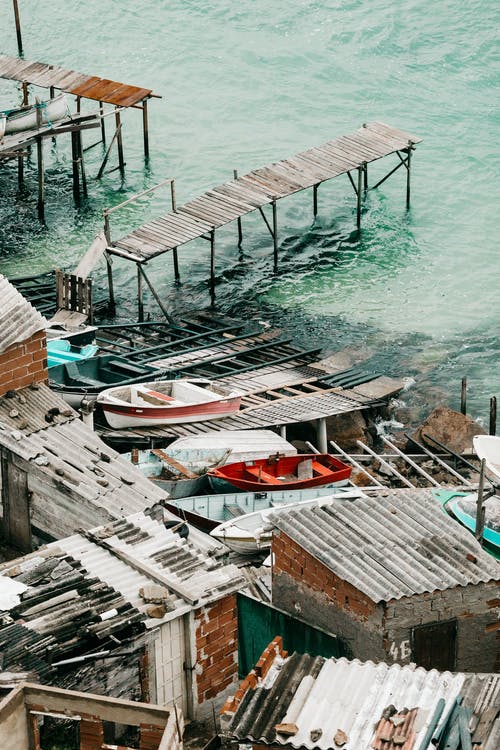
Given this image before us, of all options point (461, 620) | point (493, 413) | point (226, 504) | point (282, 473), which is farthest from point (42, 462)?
point (493, 413)

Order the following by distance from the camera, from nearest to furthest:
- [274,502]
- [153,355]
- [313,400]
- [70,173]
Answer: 1. [274,502]
2. [313,400]
3. [153,355]
4. [70,173]

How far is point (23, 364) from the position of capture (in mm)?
27938

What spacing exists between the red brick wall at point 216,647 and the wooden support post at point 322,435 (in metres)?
15.1

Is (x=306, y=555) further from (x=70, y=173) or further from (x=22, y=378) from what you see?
(x=70, y=173)

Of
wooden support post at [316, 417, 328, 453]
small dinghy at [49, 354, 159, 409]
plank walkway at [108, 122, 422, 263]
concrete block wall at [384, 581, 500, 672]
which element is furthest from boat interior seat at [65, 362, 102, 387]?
concrete block wall at [384, 581, 500, 672]

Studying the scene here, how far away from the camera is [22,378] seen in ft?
91.9

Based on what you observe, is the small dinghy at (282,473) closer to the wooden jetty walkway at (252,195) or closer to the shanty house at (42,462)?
the shanty house at (42,462)

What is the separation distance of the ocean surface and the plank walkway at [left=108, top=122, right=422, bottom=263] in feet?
11.7

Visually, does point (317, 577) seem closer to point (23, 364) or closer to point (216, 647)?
point (216, 647)

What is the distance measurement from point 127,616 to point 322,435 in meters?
16.9

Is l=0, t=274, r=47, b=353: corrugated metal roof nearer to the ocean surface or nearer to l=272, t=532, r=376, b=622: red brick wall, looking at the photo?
l=272, t=532, r=376, b=622: red brick wall

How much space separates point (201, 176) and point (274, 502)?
33.4 metres

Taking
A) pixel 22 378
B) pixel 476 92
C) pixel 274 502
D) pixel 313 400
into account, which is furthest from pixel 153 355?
pixel 476 92

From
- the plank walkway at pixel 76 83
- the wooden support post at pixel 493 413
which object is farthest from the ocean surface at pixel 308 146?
the plank walkway at pixel 76 83
